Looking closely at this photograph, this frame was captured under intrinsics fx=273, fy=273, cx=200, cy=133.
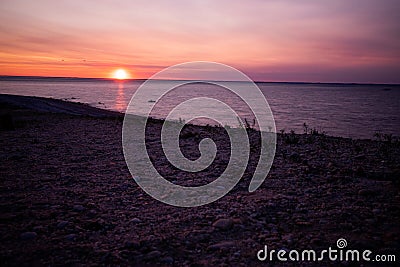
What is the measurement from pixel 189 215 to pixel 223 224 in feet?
2.03

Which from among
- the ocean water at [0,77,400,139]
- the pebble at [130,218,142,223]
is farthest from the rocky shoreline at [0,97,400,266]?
the ocean water at [0,77,400,139]

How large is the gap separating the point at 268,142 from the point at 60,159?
6.59 metres

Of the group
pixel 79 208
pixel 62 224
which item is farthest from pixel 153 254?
pixel 79 208

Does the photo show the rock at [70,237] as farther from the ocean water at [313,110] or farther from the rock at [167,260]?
the ocean water at [313,110]

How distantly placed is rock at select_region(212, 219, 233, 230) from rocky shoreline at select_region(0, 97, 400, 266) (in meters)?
0.01

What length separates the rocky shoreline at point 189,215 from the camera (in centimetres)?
318

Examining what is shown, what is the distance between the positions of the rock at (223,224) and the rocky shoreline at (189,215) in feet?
0.05

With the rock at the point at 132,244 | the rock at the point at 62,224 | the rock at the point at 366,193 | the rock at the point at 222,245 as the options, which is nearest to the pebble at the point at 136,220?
the rock at the point at 132,244

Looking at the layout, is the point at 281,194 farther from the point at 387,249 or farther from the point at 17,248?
the point at 17,248

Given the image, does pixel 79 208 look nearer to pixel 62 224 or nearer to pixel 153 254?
pixel 62 224

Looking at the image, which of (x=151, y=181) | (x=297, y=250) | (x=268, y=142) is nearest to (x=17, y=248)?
(x=151, y=181)

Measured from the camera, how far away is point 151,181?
5.77 metres

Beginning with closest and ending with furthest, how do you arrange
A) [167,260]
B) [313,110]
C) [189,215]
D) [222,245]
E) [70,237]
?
[167,260]
[222,245]
[70,237]
[189,215]
[313,110]

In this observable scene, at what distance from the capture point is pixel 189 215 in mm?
4168
